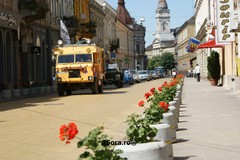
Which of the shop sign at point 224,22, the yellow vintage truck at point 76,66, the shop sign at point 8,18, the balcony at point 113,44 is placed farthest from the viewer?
the balcony at point 113,44

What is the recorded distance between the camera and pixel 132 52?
12850 centimetres

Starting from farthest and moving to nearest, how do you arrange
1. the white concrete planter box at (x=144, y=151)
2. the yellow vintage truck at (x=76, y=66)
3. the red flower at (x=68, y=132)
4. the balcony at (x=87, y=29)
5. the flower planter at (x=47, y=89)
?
the balcony at (x=87, y=29) < the flower planter at (x=47, y=89) < the yellow vintage truck at (x=76, y=66) < the white concrete planter box at (x=144, y=151) < the red flower at (x=68, y=132)

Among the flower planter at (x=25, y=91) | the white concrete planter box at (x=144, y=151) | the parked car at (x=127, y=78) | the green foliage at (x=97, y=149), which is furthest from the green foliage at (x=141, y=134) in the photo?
the parked car at (x=127, y=78)

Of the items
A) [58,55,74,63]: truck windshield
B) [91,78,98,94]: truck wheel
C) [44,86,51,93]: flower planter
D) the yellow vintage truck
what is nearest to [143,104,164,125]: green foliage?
the yellow vintage truck

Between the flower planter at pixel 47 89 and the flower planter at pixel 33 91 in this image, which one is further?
the flower planter at pixel 47 89

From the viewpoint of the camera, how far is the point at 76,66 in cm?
3372

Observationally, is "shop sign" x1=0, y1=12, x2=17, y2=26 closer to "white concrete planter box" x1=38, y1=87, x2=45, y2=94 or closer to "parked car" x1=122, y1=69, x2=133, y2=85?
"white concrete planter box" x1=38, y1=87, x2=45, y2=94

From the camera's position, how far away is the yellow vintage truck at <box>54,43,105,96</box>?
33.7 metres

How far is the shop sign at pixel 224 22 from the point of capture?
31.2 meters

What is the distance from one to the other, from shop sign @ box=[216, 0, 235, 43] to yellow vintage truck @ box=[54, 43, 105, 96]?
763cm

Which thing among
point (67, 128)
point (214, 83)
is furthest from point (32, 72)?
point (67, 128)

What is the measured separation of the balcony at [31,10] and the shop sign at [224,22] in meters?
13.7

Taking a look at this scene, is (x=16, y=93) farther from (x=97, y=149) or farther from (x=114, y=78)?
(x=97, y=149)

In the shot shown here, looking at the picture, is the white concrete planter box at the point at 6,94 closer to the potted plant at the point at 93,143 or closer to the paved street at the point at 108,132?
the paved street at the point at 108,132
